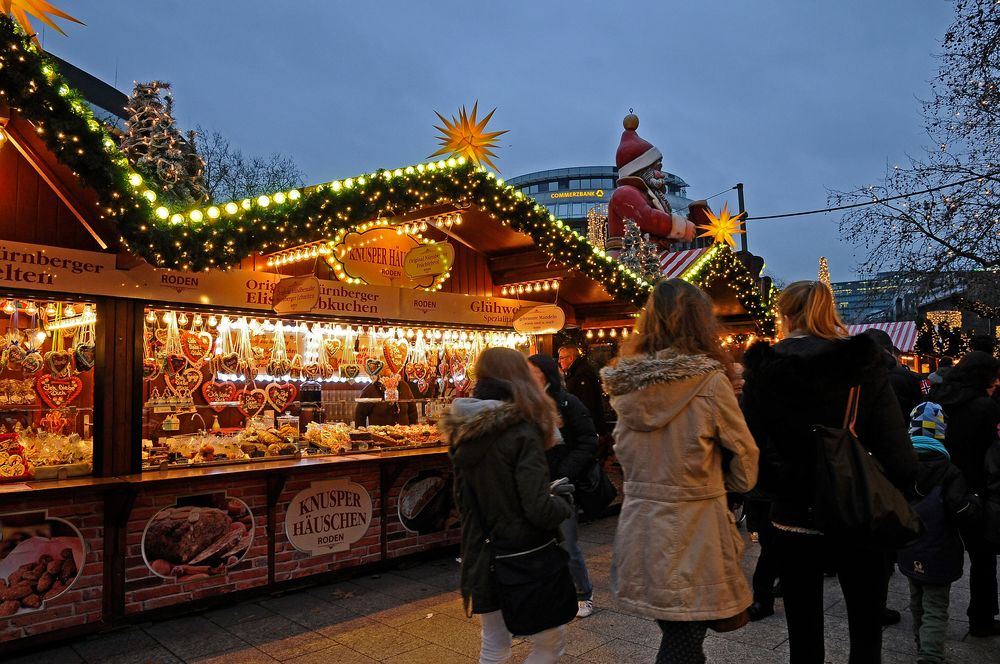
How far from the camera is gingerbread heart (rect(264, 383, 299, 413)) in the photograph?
23.1 feet

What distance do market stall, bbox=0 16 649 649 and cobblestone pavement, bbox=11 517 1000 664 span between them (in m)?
0.32

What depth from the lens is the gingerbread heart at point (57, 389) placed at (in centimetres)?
530

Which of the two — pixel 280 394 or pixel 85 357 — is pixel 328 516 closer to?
pixel 280 394

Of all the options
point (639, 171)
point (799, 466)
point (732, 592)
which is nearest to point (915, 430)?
point (799, 466)

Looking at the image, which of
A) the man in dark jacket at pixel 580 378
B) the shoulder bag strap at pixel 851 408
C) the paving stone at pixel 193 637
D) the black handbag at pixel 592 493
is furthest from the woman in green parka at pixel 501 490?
the man in dark jacket at pixel 580 378

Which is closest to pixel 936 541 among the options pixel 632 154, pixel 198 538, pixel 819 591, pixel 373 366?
pixel 819 591

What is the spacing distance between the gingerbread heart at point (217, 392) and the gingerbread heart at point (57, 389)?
1356 millimetres

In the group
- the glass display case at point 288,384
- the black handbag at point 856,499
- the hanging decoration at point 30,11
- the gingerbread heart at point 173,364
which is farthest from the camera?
the gingerbread heart at point 173,364

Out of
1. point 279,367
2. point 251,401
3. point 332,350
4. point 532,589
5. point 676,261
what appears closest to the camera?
point 532,589

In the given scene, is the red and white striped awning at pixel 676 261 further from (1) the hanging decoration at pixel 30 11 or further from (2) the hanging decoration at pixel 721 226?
(1) the hanging decoration at pixel 30 11

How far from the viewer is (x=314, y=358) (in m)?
7.36

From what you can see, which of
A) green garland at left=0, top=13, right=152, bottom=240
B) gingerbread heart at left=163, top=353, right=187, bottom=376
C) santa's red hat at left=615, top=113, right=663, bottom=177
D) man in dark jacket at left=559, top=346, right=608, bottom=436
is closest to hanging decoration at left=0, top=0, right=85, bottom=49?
green garland at left=0, top=13, right=152, bottom=240

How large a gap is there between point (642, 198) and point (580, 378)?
7.38 meters

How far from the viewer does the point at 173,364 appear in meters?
6.21
